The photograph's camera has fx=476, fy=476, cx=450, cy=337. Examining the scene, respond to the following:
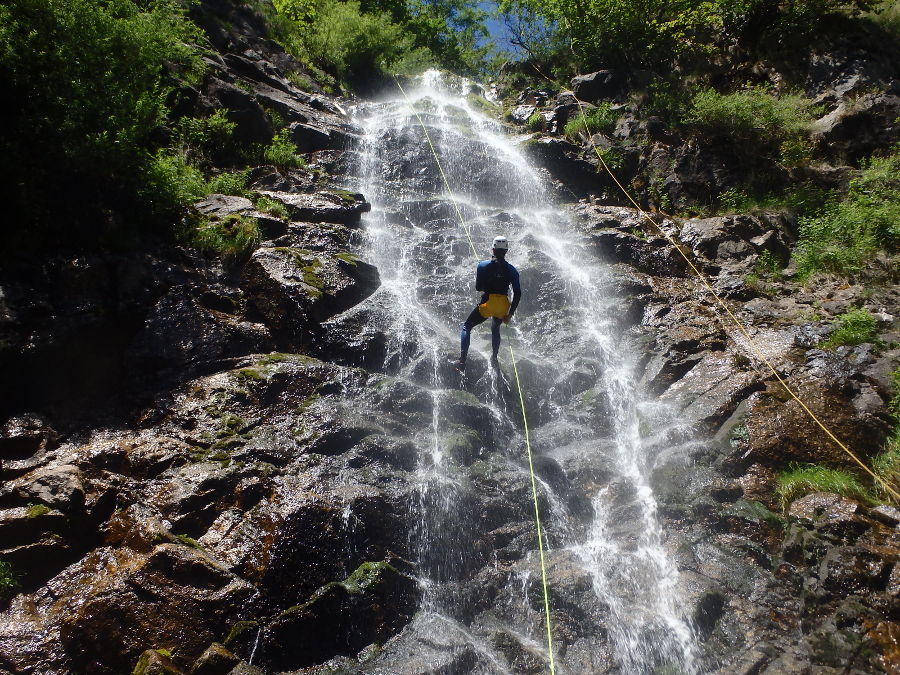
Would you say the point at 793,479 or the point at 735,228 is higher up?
the point at 735,228

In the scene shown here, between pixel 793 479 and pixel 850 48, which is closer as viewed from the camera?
pixel 793 479

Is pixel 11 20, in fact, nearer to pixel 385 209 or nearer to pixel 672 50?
pixel 385 209

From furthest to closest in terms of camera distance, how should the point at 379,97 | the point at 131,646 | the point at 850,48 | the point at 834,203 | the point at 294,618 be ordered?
1. the point at 379,97
2. the point at 850,48
3. the point at 834,203
4. the point at 294,618
5. the point at 131,646

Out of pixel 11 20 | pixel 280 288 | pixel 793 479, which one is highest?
pixel 11 20

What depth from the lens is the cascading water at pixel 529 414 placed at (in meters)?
4.73

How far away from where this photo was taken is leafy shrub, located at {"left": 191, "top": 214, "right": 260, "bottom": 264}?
739 centimetres

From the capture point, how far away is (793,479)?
17.5 ft

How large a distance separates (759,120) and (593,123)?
13.8 feet

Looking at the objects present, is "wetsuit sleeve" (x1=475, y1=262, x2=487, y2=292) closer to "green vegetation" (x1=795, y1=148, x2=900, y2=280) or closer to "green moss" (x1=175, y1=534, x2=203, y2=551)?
"green moss" (x1=175, y1=534, x2=203, y2=551)

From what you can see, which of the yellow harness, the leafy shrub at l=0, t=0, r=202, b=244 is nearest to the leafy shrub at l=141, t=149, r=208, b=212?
the leafy shrub at l=0, t=0, r=202, b=244

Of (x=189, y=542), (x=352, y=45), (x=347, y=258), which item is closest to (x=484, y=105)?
(x=352, y=45)

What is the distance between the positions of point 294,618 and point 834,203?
39.3ft

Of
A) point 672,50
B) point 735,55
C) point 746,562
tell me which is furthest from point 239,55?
point 746,562

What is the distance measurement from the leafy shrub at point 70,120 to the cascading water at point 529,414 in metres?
4.15
